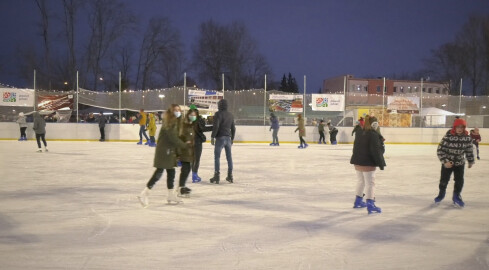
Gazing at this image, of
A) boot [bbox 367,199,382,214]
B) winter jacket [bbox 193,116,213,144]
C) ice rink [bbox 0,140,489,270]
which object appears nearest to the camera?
ice rink [bbox 0,140,489,270]

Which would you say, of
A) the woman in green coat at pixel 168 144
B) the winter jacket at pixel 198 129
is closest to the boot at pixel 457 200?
the woman in green coat at pixel 168 144

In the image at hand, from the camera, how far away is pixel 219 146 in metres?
7.32

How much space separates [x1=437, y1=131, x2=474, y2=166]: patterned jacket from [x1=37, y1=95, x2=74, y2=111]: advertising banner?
58.1 ft

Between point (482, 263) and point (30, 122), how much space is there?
20.5 metres

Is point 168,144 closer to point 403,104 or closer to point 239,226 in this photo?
point 239,226

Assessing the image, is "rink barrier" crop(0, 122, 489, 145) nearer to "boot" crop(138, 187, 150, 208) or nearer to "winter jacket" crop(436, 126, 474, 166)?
"boot" crop(138, 187, 150, 208)

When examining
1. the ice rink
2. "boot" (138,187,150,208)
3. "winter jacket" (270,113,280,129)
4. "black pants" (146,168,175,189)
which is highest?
"winter jacket" (270,113,280,129)

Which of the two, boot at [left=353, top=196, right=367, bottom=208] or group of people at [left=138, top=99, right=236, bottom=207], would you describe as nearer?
group of people at [left=138, top=99, right=236, bottom=207]

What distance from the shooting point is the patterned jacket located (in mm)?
5754

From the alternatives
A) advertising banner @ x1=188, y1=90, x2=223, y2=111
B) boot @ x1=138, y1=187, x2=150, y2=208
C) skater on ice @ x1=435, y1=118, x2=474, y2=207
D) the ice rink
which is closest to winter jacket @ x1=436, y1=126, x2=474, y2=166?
skater on ice @ x1=435, y1=118, x2=474, y2=207

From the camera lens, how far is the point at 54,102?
64.0 feet

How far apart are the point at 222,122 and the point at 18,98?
1596 cm

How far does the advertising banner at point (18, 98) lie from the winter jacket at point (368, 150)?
59.6 ft

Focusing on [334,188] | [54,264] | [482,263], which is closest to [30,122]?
[334,188]
